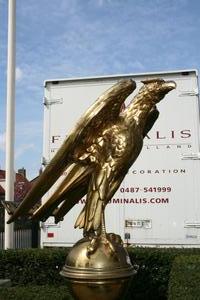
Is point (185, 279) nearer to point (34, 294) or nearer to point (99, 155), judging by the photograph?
point (99, 155)

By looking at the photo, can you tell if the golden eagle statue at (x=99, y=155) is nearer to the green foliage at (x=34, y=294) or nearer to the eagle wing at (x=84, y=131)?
the eagle wing at (x=84, y=131)

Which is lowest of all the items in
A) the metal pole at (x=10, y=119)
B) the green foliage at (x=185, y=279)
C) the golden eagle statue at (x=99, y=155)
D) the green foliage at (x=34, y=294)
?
the green foliage at (x=34, y=294)

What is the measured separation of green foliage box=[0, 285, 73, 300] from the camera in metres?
7.27

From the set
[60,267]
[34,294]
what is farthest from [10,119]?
[34,294]

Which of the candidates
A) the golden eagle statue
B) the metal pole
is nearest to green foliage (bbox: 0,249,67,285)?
the metal pole

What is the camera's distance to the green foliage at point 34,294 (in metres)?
7.27

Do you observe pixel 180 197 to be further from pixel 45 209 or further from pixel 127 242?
pixel 45 209

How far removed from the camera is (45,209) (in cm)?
480

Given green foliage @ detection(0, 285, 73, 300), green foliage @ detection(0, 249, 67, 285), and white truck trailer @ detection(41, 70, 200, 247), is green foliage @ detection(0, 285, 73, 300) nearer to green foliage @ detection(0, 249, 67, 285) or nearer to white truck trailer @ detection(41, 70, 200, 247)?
green foliage @ detection(0, 249, 67, 285)

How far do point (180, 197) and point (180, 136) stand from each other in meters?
1.02

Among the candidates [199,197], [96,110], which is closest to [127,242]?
[199,197]

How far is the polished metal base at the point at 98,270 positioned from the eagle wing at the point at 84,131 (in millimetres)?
595

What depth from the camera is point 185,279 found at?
20.0 ft

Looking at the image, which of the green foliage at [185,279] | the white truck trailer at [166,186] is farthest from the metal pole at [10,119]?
the green foliage at [185,279]
